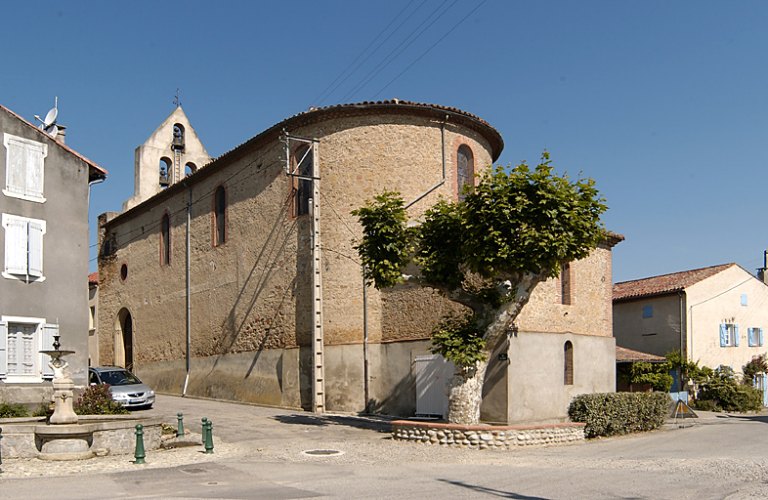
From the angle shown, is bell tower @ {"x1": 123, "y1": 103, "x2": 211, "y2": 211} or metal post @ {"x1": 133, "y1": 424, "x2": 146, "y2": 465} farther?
bell tower @ {"x1": 123, "y1": 103, "x2": 211, "y2": 211}

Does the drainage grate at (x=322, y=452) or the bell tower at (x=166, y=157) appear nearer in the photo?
the drainage grate at (x=322, y=452)

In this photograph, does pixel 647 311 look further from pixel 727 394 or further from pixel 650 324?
pixel 727 394

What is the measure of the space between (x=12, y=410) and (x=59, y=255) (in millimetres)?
4349

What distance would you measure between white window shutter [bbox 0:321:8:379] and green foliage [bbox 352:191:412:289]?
8861mm

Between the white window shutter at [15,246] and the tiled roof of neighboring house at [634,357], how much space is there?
22.8 m

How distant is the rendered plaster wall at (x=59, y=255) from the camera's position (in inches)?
717

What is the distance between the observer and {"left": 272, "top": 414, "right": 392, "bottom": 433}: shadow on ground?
19.7 meters

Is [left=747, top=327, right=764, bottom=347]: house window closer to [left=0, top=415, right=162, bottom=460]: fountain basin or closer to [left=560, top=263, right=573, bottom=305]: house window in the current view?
[left=560, top=263, right=573, bottom=305]: house window

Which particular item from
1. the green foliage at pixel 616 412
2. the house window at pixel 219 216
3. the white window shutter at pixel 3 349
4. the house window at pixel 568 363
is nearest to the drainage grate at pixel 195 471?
the white window shutter at pixel 3 349

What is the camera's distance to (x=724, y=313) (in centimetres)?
3400

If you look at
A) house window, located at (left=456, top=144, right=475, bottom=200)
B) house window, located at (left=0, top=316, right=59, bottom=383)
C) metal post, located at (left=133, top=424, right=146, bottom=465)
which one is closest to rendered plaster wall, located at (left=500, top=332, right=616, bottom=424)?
house window, located at (left=456, top=144, right=475, bottom=200)

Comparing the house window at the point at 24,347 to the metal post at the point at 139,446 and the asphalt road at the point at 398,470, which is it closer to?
the asphalt road at the point at 398,470

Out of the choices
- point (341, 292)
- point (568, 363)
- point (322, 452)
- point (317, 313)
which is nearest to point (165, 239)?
point (317, 313)

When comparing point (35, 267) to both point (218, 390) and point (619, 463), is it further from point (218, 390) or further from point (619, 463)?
point (619, 463)
